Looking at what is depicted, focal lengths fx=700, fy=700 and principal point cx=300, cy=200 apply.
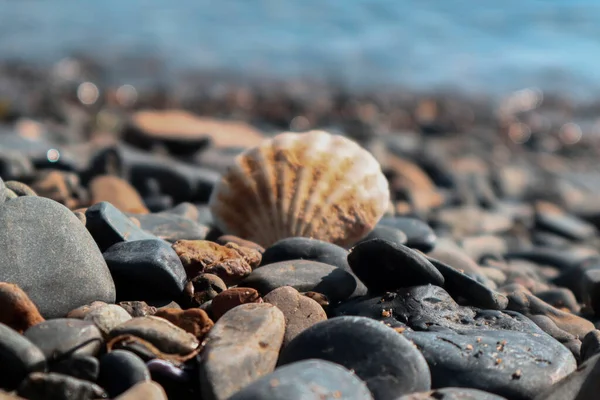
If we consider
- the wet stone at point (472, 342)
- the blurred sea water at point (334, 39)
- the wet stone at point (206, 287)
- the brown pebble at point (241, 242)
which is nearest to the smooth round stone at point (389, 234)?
the brown pebble at point (241, 242)

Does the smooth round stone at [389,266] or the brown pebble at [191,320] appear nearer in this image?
the brown pebble at [191,320]

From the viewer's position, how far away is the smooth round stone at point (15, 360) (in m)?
1.77

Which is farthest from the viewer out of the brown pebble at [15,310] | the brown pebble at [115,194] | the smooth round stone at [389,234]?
the brown pebble at [115,194]

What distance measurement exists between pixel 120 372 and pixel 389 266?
1.06 meters

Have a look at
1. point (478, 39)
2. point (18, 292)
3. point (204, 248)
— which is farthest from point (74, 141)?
point (478, 39)

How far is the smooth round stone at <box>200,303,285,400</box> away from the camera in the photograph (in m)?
1.82

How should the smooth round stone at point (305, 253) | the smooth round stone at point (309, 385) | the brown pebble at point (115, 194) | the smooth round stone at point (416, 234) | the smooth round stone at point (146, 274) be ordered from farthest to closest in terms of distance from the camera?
the brown pebble at point (115, 194) < the smooth round stone at point (416, 234) < the smooth round stone at point (305, 253) < the smooth round stone at point (146, 274) < the smooth round stone at point (309, 385)

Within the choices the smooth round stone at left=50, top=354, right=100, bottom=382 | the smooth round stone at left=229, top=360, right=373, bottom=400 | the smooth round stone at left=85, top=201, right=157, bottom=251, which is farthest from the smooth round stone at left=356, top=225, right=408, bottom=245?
the smooth round stone at left=50, top=354, right=100, bottom=382

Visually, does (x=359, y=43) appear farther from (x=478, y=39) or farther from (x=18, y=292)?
(x=18, y=292)

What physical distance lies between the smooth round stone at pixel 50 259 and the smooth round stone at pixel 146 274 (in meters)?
0.08

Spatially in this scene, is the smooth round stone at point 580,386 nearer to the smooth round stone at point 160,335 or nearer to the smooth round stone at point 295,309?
the smooth round stone at point 295,309

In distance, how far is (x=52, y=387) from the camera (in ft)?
5.57

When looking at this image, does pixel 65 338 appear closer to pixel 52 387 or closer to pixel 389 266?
pixel 52 387

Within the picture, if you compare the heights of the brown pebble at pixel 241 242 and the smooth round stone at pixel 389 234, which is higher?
the brown pebble at pixel 241 242
